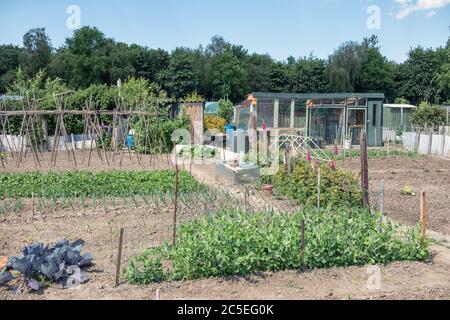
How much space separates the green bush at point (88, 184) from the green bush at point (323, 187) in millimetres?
1942

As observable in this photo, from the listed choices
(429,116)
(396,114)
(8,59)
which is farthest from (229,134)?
(8,59)

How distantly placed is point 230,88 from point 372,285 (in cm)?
4682

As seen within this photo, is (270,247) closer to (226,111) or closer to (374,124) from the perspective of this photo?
(374,124)

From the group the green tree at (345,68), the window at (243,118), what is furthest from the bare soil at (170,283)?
the green tree at (345,68)

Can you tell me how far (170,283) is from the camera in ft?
16.8

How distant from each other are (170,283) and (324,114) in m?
19.2

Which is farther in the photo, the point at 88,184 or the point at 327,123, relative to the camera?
the point at 327,123

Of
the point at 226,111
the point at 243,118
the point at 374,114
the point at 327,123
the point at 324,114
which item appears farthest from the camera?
the point at 226,111

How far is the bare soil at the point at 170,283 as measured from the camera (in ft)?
16.1

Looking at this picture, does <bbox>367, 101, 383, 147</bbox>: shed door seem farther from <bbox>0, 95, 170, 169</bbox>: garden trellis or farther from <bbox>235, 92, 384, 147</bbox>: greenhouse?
<bbox>0, 95, 170, 169</bbox>: garden trellis

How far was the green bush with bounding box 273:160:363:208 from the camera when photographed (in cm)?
837

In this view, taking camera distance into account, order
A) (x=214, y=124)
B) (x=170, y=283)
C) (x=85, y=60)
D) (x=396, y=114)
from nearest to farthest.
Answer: (x=170, y=283)
(x=214, y=124)
(x=396, y=114)
(x=85, y=60)

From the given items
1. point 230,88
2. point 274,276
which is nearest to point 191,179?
point 274,276
